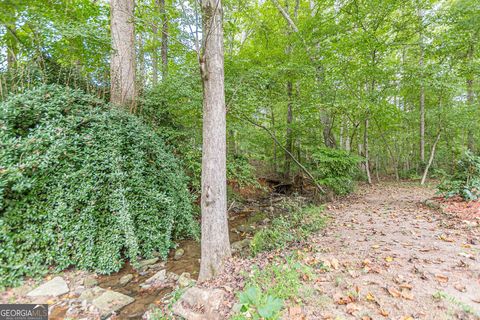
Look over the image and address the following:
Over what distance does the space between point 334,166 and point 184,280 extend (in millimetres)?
4758

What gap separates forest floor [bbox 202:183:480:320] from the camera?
176 cm

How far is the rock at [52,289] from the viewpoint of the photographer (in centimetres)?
283

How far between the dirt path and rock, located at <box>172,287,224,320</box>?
93 cm

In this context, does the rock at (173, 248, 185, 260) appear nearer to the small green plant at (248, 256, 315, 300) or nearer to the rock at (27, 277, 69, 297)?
the rock at (27, 277, 69, 297)

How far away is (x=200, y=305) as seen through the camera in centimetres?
222

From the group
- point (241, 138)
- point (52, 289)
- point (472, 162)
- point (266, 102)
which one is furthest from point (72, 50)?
point (472, 162)

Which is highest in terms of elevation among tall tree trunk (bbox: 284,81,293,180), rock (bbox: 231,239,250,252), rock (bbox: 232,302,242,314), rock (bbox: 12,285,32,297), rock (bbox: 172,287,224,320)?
tall tree trunk (bbox: 284,81,293,180)

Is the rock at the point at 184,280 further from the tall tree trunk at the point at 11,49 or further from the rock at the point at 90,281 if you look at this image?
the tall tree trunk at the point at 11,49

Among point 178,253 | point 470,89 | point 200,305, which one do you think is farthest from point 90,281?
point 470,89

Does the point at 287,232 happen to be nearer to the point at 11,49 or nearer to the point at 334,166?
the point at 334,166

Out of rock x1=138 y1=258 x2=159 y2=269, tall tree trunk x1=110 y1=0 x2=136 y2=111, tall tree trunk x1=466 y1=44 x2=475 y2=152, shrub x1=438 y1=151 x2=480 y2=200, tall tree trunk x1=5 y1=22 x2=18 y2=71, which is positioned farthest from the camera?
tall tree trunk x1=466 y1=44 x2=475 y2=152

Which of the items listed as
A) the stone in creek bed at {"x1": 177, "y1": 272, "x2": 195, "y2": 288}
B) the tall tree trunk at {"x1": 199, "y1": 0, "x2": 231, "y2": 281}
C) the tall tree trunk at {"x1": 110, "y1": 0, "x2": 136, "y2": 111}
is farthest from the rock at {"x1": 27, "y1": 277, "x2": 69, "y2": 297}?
the tall tree trunk at {"x1": 110, "y1": 0, "x2": 136, "y2": 111}

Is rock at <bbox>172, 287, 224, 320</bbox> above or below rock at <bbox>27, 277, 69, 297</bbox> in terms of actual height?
above

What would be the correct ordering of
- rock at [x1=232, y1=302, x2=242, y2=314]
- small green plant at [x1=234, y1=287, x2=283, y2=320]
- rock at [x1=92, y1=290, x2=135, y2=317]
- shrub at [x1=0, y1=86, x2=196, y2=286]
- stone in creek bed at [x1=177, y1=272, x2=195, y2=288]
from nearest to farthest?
1. small green plant at [x1=234, y1=287, x2=283, y2=320]
2. rock at [x1=232, y1=302, x2=242, y2=314]
3. rock at [x1=92, y1=290, x2=135, y2=317]
4. shrub at [x1=0, y1=86, x2=196, y2=286]
5. stone in creek bed at [x1=177, y1=272, x2=195, y2=288]
